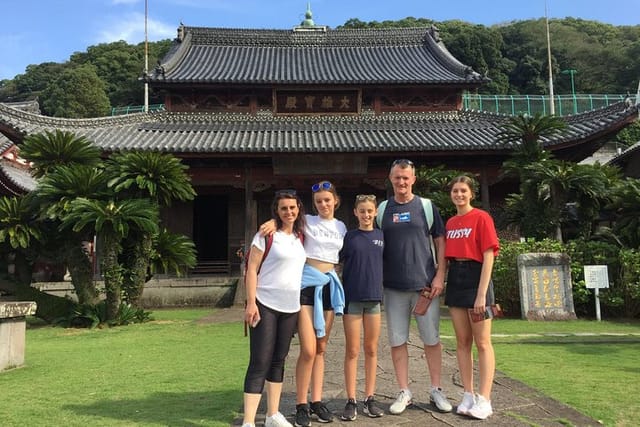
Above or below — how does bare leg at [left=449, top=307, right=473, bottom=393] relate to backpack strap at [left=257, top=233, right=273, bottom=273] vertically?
below

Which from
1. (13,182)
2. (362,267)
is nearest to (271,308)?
(362,267)

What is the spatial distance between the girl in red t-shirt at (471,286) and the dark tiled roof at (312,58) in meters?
12.1

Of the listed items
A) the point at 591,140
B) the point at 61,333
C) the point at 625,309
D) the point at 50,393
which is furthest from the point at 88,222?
the point at 591,140

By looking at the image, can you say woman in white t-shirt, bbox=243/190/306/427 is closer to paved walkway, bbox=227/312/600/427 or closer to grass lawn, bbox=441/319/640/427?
paved walkway, bbox=227/312/600/427

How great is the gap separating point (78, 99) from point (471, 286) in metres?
46.7

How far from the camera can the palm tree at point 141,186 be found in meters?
8.87

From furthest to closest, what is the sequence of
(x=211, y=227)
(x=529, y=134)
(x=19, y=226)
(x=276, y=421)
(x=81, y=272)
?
(x=211, y=227), (x=529, y=134), (x=81, y=272), (x=19, y=226), (x=276, y=421)

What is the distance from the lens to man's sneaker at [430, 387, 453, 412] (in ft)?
11.7

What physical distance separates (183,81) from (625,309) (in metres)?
13.1

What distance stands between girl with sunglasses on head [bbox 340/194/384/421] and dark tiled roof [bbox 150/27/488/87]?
12.2 m

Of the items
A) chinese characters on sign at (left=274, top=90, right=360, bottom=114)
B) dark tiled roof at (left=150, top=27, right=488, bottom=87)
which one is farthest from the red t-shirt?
chinese characters on sign at (left=274, top=90, right=360, bottom=114)

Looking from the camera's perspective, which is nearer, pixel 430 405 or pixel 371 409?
pixel 371 409

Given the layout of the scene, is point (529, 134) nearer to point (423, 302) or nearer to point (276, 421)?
point (423, 302)

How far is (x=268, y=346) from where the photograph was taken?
10.5 ft
